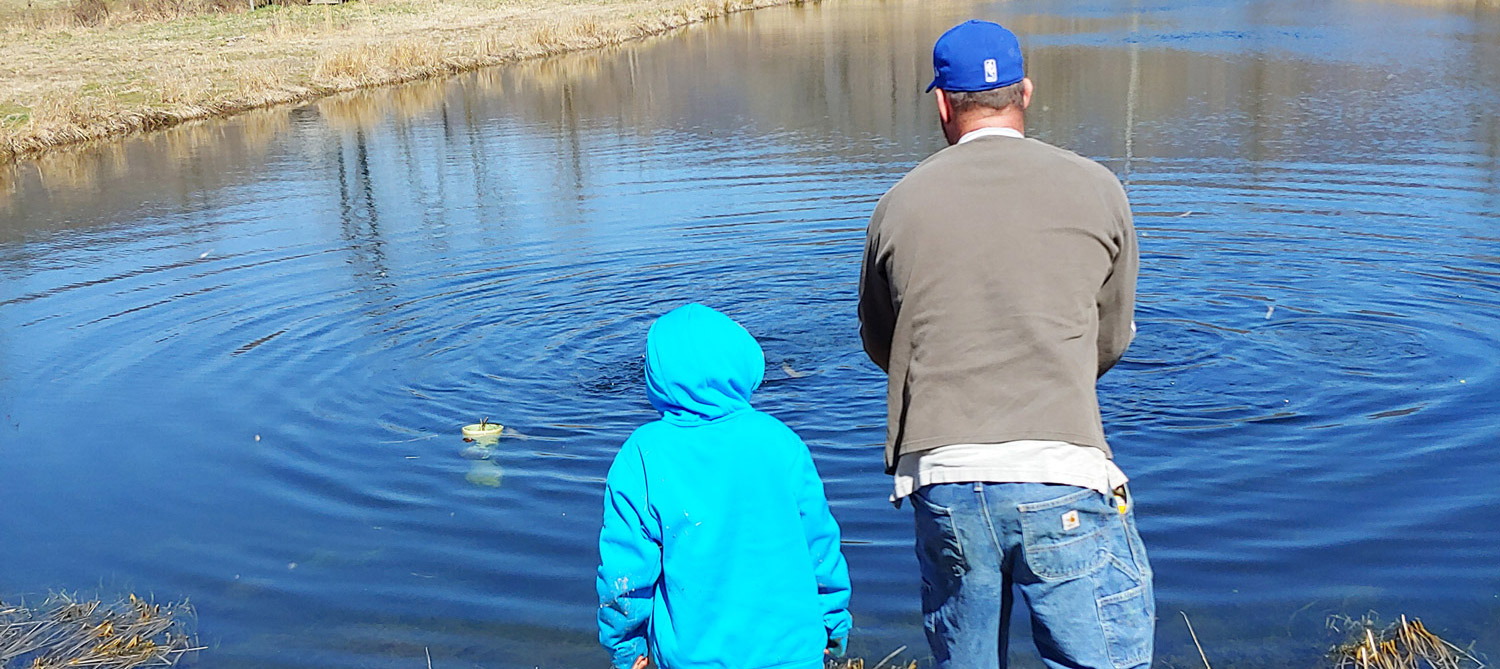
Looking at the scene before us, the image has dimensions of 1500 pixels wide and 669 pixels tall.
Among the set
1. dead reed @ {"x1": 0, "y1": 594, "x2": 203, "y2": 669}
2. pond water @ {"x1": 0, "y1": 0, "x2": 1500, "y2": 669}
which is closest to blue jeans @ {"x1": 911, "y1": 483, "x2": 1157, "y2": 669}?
pond water @ {"x1": 0, "y1": 0, "x2": 1500, "y2": 669}

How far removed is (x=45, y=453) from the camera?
791cm

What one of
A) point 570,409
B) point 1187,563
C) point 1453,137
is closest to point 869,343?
point 1187,563

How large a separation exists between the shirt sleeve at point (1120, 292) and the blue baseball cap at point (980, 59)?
1.29 feet

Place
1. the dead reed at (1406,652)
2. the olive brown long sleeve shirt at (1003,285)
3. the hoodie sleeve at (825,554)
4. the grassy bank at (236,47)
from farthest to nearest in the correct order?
the grassy bank at (236,47) < the dead reed at (1406,652) < the hoodie sleeve at (825,554) < the olive brown long sleeve shirt at (1003,285)

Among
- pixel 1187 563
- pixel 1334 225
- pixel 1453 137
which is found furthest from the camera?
pixel 1453 137

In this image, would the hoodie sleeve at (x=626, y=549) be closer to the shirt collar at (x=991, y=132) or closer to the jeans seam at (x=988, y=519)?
the jeans seam at (x=988, y=519)

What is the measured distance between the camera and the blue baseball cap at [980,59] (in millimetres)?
3119

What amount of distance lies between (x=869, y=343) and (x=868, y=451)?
147 inches

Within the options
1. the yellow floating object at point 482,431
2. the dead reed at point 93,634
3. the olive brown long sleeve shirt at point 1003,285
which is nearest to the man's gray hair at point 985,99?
the olive brown long sleeve shirt at point 1003,285

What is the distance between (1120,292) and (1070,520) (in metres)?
0.60

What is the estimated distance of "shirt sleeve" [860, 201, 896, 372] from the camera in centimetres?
319

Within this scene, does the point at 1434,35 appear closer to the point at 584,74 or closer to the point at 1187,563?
the point at 584,74

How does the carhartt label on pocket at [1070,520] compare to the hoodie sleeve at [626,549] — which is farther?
the hoodie sleeve at [626,549]

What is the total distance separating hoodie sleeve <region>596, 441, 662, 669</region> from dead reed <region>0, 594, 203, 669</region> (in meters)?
2.74
